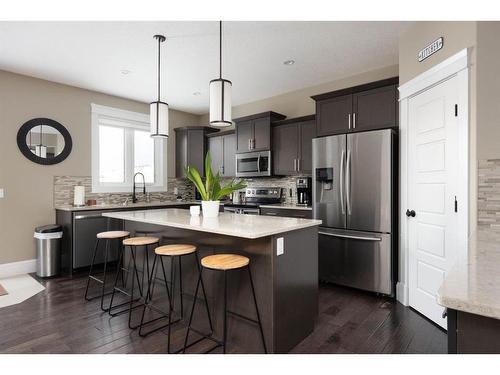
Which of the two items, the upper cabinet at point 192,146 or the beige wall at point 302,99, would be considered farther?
the upper cabinet at point 192,146

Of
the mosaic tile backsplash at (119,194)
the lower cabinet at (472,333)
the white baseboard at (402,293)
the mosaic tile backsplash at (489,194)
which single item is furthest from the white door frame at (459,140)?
the mosaic tile backsplash at (119,194)

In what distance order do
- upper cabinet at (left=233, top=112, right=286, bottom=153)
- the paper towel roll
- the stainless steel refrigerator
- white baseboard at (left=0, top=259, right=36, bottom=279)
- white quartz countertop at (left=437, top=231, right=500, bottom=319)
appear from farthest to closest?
upper cabinet at (left=233, top=112, right=286, bottom=153) < the paper towel roll < white baseboard at (left=0, top=259, right=36, bottom=279) < the stainless steel refrigerator < white quartz countertop at (left=437, top=231, right=500, bottom=319)

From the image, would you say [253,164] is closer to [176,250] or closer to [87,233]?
[87,233]

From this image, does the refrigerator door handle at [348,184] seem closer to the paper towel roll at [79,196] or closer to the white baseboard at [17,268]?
the paper towel roll at [79,196]

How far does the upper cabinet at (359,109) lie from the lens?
3.34 meters

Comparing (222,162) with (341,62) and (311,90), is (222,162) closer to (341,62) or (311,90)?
(311,90)

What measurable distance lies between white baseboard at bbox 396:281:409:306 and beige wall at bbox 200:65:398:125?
8.64 ft

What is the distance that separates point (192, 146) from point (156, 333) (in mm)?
4064

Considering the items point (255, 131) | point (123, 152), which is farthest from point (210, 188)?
point (123, 152)

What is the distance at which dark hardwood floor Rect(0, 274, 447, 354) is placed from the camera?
222 centimetres

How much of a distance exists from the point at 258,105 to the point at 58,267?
13.7 feet

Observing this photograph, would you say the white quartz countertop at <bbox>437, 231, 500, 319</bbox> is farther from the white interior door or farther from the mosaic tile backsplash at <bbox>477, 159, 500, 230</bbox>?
the white interior door

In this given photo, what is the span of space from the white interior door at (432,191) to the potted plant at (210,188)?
1.73 meters

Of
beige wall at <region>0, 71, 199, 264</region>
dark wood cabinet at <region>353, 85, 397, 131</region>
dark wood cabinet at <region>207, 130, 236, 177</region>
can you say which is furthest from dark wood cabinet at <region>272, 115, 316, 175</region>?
beige wall at <region>0, 71, 199, 264</region>
